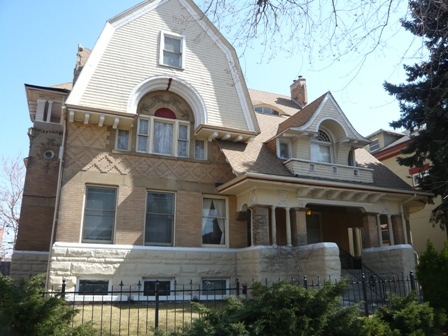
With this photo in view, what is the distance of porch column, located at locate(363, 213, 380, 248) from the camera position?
1678cm

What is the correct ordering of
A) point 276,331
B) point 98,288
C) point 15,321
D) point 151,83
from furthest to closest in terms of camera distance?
point 151,83, point 98,288, point 276,331, point 15,321

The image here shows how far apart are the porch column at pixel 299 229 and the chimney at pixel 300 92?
1298 cm

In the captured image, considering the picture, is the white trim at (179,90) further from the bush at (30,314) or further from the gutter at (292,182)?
the bush at (30,314)

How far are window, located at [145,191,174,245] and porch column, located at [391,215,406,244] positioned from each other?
9.92 meters

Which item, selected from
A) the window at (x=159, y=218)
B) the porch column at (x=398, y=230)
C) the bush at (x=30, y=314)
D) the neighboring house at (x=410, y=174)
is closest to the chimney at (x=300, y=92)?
the neighboring house at (x=410, y=174)

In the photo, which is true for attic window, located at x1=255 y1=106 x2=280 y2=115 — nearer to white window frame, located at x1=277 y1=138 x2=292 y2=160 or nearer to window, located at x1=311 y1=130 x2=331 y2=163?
window, located at x1=311 y1=130 x2=331 y2=163

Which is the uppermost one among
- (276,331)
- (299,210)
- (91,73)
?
(91,73)

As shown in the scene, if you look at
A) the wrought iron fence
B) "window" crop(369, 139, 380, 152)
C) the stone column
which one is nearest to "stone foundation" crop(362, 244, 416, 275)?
the wrought iron fence

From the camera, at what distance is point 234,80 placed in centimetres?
1755

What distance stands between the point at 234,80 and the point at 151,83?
3.73 meters

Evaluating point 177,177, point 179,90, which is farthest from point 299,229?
point 179,90

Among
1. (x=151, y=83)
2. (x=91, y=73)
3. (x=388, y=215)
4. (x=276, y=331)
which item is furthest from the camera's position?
(x=388, y=215)

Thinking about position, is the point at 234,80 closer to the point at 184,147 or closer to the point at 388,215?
the point at 184,147

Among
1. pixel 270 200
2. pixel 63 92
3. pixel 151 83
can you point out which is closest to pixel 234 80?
pixel 151 83
